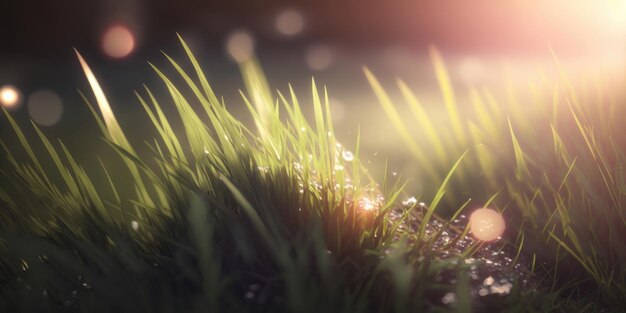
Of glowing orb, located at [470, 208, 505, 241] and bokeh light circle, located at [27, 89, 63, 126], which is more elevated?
bokeh light circle, located at [27, 89, 63, 126]

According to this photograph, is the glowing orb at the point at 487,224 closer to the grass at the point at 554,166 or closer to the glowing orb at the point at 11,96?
the grass at the point at 554,166

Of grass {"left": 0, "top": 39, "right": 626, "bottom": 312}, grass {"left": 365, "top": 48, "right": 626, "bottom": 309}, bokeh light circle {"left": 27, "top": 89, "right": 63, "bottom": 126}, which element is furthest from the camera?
bokeh light circle {"left": 27, "top": 89, "right": 63, "bottom": 126}

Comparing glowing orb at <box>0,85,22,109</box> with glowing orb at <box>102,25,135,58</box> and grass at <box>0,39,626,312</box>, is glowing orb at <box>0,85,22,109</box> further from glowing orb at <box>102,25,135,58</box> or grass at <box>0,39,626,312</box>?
grass at <box>0,39,626,312</box>

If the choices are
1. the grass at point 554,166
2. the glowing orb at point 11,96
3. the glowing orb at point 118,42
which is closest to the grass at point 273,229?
the grass at point 554,166

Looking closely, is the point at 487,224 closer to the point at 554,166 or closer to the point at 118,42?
the point at 554,166

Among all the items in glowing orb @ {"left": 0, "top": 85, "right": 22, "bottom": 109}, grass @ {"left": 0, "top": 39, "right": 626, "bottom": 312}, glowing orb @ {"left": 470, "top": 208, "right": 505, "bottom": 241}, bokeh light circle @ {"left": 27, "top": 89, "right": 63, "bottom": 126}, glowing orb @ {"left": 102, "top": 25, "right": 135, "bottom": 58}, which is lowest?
glowing orb @ {"left": 470, "top": 208, "right": 505, "bottom": 241}

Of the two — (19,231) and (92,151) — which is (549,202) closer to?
(19,231)

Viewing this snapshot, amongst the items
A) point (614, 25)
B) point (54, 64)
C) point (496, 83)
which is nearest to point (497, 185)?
point (496, 83)

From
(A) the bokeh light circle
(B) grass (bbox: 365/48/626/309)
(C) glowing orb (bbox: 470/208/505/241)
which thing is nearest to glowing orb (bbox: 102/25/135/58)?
(A) the bokeh light circle
